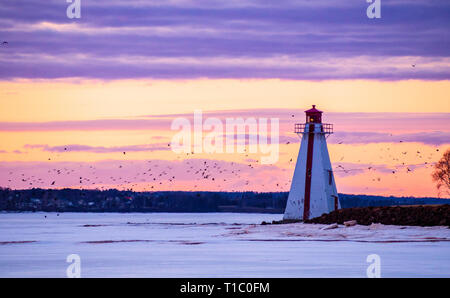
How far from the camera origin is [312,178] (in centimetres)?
6341

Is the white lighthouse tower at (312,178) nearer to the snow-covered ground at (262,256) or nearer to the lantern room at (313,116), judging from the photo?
the lantern room at (313,116)

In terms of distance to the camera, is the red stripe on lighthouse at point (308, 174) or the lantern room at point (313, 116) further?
the lantern room at point (313, 116)

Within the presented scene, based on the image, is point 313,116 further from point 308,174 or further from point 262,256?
point 262,256

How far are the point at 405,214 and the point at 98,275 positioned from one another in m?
28.6

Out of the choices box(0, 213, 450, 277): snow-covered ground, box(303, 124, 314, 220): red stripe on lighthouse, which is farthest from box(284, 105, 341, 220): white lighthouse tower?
box(0, 213, 450, 277): snow-covered ground

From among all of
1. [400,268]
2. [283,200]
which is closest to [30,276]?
[400,268]

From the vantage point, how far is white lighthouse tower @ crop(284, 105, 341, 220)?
208 ft

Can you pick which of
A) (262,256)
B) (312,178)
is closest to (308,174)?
(312,178)

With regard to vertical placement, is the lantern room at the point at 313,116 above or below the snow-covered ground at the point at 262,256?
above

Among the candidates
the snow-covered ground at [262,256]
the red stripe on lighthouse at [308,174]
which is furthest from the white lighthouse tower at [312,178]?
the snow-covered ground at [262,256]

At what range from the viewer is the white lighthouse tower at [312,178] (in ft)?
208

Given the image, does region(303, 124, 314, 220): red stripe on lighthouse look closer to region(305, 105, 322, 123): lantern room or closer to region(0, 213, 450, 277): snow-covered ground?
region(305, 105, 322, 123): lantern room
